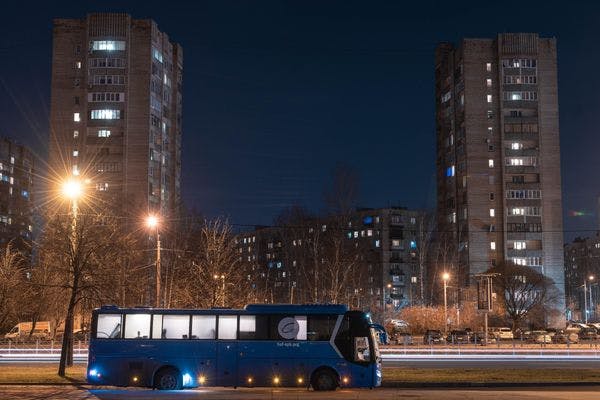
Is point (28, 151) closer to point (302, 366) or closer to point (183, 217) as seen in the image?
point (183, 217)

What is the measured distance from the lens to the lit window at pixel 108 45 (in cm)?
10906

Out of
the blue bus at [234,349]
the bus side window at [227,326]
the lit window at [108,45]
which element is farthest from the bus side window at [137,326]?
the lit window at [108,45]

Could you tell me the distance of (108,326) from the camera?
27406 millimetres

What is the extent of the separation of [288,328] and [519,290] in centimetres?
7264

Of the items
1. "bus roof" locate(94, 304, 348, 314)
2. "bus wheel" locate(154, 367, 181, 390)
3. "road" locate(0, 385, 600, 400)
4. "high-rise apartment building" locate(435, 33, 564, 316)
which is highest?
"high-rise apartment building" locate(435, 33, 564, 316)

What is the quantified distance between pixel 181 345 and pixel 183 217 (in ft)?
213

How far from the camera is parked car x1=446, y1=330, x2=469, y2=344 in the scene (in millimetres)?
69537

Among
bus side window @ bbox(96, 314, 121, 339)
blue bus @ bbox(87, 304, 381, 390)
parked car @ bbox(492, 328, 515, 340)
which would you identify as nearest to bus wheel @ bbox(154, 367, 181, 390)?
blue bus @ bbox(87, 304, 381, 390)

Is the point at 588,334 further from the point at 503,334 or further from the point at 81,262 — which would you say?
the point at 81,262

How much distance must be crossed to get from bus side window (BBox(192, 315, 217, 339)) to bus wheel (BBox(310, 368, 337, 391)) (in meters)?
3.92

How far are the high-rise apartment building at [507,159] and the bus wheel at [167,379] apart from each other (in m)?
86.0

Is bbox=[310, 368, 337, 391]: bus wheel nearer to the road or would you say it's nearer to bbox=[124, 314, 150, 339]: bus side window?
the road

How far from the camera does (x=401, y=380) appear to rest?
1172 inches

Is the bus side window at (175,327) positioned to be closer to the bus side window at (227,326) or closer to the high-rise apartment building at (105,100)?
the bus side window at (227,326)
